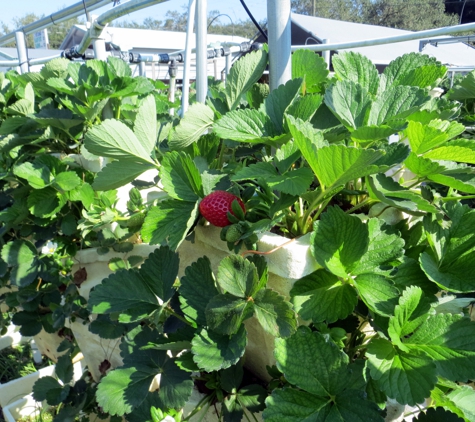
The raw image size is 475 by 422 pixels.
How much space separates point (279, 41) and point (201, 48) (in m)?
0.19

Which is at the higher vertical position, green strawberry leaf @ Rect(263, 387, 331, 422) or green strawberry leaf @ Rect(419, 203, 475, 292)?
green strawberry leaf @ Rect(419, 203, 475, 292)

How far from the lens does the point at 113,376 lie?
428mm

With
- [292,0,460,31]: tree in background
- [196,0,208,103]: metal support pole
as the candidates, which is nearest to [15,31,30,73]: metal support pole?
[196,0,208,103]: metal support pole

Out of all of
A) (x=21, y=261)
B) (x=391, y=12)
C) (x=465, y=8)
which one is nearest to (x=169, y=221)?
(x=21, y=261)

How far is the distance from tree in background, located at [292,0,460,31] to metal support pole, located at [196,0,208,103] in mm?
18480

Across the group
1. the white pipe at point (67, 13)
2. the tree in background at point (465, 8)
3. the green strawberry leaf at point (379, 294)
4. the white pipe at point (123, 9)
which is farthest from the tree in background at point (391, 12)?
the green strawberry leaf at point (379, 294)

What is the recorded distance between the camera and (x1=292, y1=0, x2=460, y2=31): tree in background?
18.0m

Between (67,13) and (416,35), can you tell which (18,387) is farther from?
(416,35)

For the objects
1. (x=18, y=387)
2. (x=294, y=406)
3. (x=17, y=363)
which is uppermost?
(x=294, y=406)

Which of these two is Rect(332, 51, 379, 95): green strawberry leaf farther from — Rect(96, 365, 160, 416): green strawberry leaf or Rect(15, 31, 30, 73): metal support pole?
Rect(15, 31, 30, 73): metal support pole

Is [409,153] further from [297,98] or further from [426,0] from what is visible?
[426,0]

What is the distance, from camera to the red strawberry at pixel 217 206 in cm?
38

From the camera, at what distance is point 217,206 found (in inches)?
14.9

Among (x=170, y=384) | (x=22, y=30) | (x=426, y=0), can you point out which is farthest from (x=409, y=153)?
(x=426, y=0)
